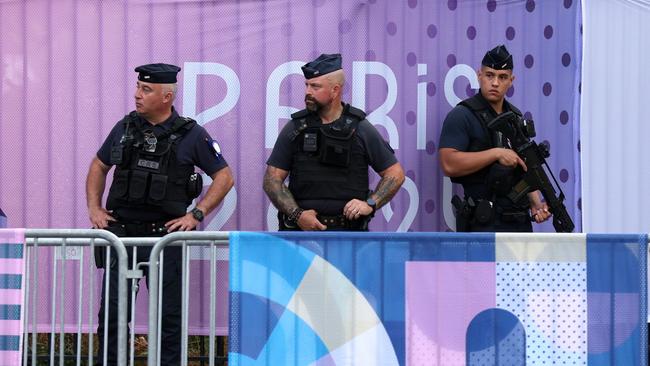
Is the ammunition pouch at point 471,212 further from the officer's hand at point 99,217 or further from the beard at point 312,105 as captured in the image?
the officer's hand at point 99,217

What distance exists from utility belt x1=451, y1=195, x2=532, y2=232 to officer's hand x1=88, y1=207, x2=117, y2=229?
2343 mm

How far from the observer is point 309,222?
297 inches

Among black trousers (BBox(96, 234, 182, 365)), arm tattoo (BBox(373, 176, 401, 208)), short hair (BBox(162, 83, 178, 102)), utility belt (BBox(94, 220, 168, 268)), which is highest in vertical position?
short hair (BBox(162, 83, 178, 102))

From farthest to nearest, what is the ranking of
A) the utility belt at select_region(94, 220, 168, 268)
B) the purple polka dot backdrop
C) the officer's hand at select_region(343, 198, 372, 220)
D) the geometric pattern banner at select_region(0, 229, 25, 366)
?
the purple polka dot backdrop
the utility belt at select_region(94, 220, 168, 268)
the officer's hand at select_region(343, 198, 372, 220)
the geometric pattern banner at select_region(0, 229, 25, 366)

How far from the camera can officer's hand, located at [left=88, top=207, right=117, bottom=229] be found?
7.69m

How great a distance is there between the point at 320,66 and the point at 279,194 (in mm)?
888

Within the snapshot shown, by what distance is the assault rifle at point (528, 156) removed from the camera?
7.90 m

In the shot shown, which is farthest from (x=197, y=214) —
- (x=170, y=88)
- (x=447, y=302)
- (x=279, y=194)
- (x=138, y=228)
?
(x=447, y=302)

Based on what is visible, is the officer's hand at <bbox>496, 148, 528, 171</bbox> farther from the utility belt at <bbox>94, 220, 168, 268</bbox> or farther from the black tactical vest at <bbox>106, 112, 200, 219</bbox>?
the utility belt at <bbox>94, 220, 168, 268</bbox>

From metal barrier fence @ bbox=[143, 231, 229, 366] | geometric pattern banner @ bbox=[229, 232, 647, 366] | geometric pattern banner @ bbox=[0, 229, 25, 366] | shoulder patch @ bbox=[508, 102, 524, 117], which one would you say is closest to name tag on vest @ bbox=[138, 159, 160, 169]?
metal barrier fence @ bbox=[143, 231, 229, 366]

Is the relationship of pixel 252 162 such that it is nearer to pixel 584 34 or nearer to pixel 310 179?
pixel 310 179

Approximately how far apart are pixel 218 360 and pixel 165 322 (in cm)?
123

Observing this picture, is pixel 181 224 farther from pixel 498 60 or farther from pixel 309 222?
pixel 498 60

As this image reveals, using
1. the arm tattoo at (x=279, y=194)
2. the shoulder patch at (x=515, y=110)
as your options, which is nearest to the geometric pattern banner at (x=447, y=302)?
the arm tattoo at (x=279, y=194)
